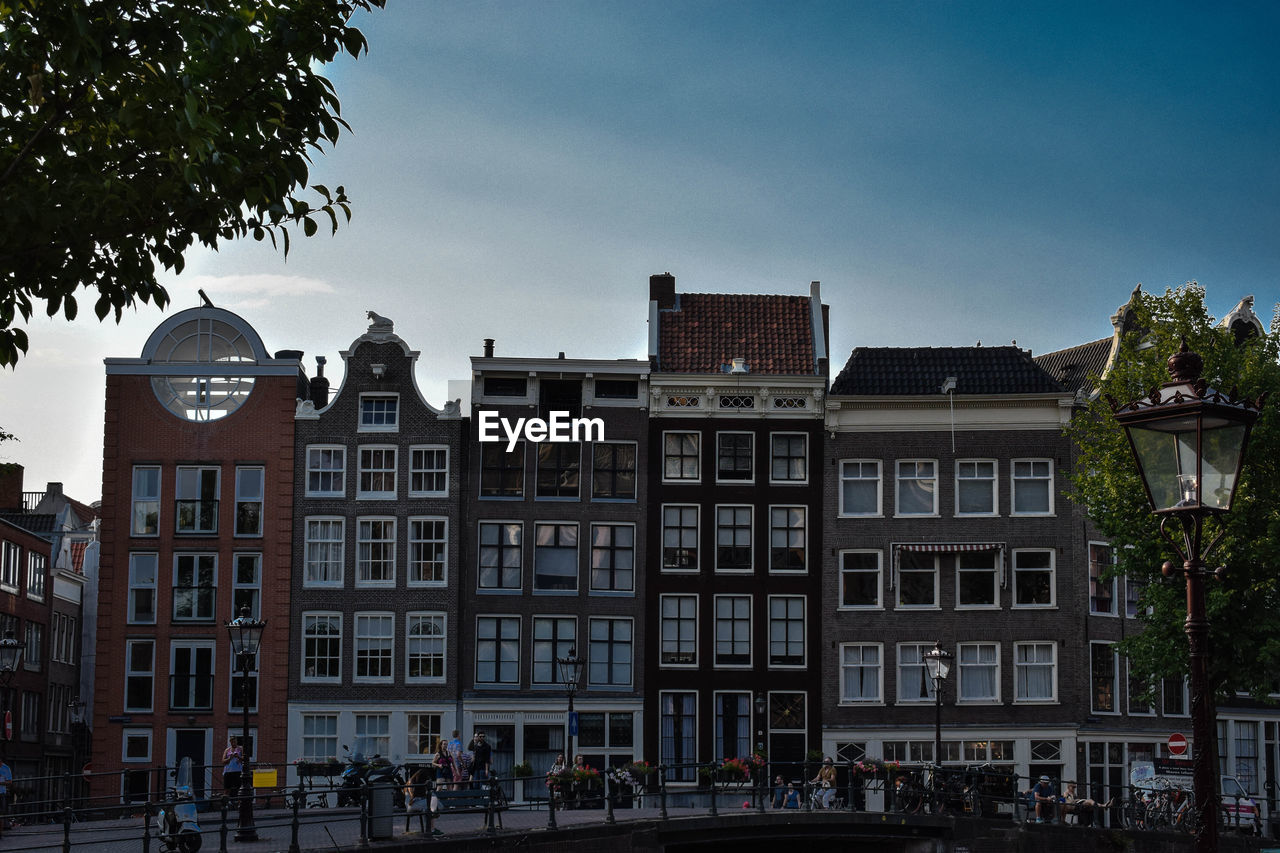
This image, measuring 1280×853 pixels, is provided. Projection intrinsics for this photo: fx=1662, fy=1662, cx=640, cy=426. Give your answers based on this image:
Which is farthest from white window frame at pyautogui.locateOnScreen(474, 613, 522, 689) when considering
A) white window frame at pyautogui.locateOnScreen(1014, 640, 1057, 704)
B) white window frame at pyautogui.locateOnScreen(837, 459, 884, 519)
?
white window frame at pyautogui.locateOnScreen(1014, 640, 1057, 704)

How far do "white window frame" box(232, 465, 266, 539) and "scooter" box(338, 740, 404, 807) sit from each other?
8192 millimetres

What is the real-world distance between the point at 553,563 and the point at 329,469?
844cm

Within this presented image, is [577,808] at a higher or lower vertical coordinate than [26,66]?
lower

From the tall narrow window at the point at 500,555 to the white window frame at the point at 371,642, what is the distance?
348 cm

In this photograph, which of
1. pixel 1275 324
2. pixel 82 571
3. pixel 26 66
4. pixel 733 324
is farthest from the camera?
pixel 82 571

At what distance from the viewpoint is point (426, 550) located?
5744cm

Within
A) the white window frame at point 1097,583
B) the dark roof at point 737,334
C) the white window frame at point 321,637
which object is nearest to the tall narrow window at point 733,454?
the dark roof at point 737,334

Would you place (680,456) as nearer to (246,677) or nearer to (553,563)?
(553,563)

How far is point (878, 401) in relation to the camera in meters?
58.2

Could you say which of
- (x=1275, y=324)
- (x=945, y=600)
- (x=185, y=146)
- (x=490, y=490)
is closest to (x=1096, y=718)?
(x=945, y=600)

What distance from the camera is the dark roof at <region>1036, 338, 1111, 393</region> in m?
60.3

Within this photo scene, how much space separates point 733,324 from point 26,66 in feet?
165

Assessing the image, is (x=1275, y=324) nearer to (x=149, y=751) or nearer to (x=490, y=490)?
(x=490, y=490)

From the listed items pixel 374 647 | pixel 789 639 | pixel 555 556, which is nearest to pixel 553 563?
pixel 555 556
